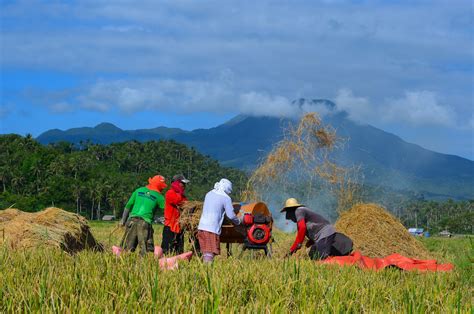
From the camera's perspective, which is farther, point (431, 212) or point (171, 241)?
point (431, 212)

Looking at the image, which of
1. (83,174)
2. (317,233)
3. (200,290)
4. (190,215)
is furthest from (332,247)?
(83,174)

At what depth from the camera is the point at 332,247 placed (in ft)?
32.6

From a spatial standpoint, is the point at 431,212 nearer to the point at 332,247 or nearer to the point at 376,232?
the point at 376,232

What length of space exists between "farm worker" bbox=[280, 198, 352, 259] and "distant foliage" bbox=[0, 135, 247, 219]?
59646 millimetres

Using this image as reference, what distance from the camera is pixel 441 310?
5.14 metres

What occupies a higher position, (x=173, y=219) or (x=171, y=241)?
(x=173, y=219)

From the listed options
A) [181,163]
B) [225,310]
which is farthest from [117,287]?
[181,163]

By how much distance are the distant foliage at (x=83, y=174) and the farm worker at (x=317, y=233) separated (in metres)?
59.6

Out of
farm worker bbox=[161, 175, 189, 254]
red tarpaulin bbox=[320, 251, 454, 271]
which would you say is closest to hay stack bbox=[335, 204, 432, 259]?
red tarpaulin bbox=[320, 251, 454, 271]

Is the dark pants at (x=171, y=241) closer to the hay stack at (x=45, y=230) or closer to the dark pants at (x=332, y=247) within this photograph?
the hay stack at (x=45, y=230)

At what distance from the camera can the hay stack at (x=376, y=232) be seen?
1407 cm

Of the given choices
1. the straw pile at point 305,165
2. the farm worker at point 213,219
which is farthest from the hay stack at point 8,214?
the straw pile at point 305,165

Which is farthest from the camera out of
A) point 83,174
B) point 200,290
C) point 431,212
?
point 431,212

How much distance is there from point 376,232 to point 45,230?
23.9 ft
